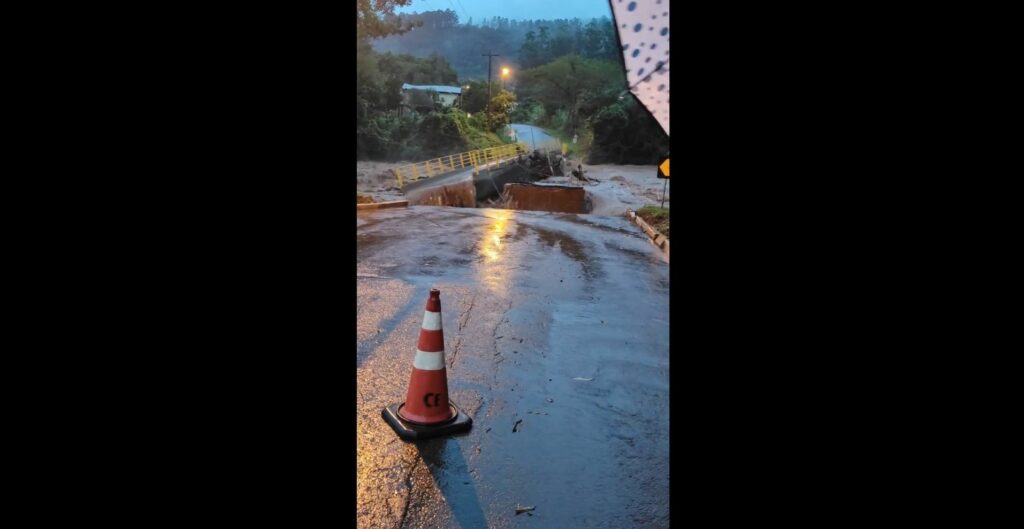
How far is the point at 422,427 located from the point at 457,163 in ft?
134

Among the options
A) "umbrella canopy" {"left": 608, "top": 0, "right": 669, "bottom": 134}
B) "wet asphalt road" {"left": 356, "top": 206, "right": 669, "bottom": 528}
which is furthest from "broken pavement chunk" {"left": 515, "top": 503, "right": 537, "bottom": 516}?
"umbrella canopy" {"left": 608, "top": 0, "right": 669, "bottom": 134}

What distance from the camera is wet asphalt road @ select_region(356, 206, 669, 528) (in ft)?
10.3

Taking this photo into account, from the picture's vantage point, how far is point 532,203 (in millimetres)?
25422

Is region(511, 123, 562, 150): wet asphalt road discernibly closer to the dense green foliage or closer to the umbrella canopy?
the dense green foliage

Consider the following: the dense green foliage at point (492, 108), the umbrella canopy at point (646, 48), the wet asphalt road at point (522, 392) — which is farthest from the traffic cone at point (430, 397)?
the dense green foliage at point (492, 108)

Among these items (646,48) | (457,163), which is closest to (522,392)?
(646,48)

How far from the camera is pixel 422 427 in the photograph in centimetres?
388

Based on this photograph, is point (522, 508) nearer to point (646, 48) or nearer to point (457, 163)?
point (646, 48)

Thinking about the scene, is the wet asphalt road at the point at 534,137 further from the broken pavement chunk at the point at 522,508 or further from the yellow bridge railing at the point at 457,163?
the broken pavement chunk at the point at 522,508
